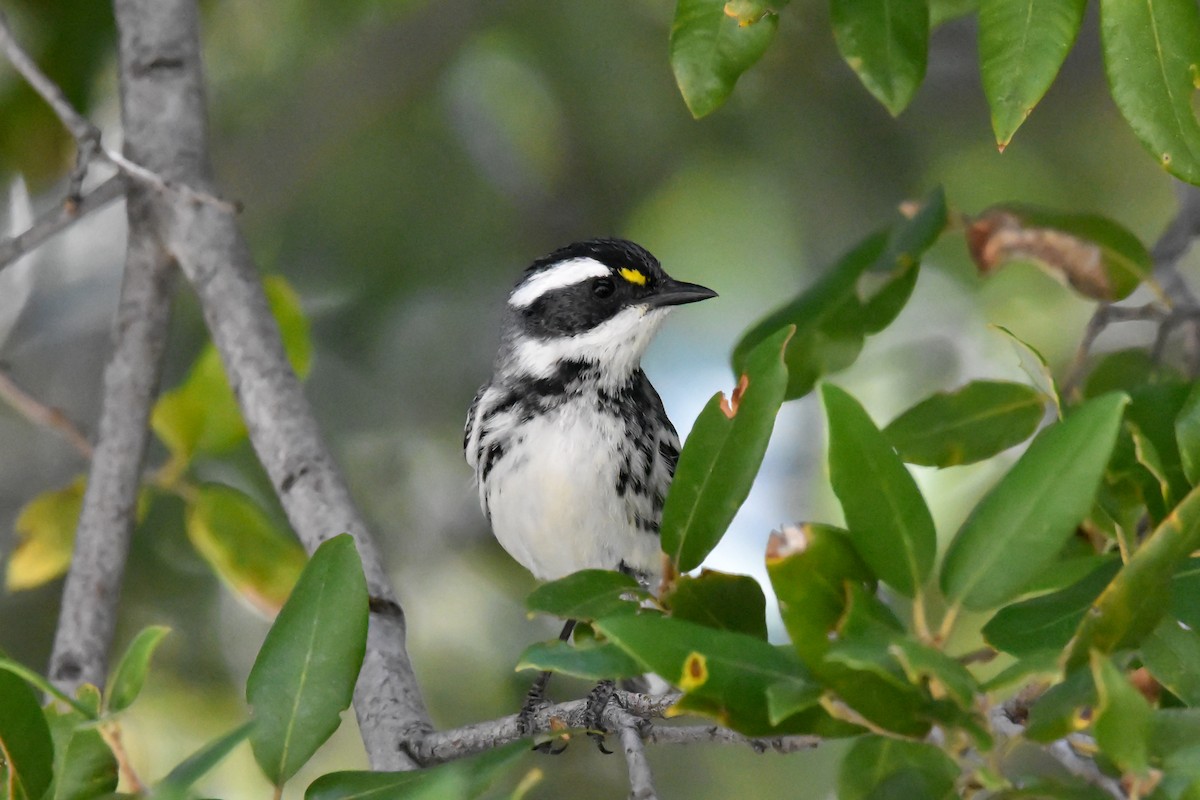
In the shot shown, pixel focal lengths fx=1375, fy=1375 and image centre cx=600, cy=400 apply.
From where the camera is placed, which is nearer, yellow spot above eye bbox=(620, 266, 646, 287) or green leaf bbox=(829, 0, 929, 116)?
green leaf bbox=(829, 0, 929, 116)

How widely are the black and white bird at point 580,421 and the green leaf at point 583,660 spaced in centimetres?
160

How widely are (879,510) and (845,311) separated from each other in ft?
4.60

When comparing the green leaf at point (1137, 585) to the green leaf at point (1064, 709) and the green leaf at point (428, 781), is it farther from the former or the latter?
the green leaf at point (428, 781)

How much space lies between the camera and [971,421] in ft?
9.32

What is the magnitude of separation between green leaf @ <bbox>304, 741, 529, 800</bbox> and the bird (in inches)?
51.6

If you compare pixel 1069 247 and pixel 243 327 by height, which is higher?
pixel 243 327

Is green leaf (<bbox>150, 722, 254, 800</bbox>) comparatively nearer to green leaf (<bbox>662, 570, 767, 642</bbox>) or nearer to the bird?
green leaf (<bbox>662, 570, 767, 642</bbox>)

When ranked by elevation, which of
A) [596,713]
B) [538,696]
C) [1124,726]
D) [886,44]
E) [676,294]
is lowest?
[1124,726]

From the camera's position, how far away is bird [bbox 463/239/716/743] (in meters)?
3.28

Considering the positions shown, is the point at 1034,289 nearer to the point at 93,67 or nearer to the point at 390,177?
the point at 390,177

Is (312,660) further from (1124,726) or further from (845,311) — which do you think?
(845,311)

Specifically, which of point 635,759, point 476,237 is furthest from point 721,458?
point 476,237

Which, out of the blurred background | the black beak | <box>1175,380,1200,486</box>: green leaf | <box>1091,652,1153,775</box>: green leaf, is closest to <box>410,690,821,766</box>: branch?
<box>1091,652,1153,775</box>: green leaf

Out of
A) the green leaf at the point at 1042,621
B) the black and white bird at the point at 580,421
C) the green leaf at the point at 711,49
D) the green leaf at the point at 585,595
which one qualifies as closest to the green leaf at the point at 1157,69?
the green leaf at the point at 711,49
